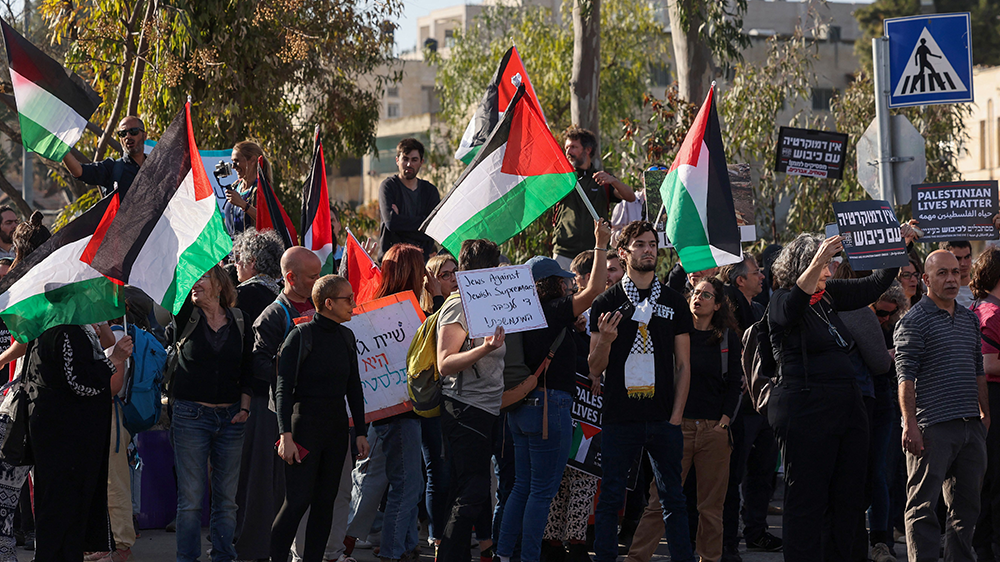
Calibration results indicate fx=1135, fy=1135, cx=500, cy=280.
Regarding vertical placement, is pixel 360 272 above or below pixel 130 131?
below

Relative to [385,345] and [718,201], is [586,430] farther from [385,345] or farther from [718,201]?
[718,201]

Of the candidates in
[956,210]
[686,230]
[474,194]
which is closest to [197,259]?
[474,194]

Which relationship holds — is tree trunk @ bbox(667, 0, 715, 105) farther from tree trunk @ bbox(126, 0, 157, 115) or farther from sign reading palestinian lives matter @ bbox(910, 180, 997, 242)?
tree trunk @ bbox(126, 0, 157, 115)

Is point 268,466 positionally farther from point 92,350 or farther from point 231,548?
point 92,350

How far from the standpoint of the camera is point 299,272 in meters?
7.27

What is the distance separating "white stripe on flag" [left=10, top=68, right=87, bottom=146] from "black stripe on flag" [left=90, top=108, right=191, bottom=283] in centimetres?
130

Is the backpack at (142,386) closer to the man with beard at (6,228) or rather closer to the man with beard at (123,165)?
the man with beard at (123,165)

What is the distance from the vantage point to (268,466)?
7.57m

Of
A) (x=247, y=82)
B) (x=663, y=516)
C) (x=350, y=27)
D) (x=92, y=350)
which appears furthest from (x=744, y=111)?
(x=92, y=350)

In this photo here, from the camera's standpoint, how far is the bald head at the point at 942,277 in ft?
23.5

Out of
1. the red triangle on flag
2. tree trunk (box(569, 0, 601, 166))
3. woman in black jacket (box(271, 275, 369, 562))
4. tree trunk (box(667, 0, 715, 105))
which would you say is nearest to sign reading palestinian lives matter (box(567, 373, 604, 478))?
the red triangle on flag

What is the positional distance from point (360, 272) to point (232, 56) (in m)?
6.77

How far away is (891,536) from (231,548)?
4.74m

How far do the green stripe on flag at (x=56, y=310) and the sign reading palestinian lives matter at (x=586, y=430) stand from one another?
10.7 ft
